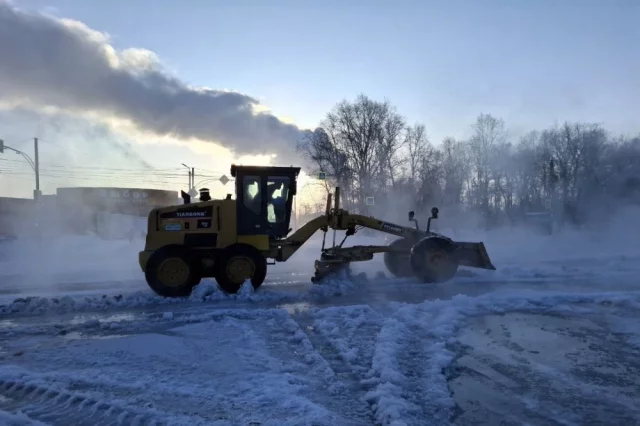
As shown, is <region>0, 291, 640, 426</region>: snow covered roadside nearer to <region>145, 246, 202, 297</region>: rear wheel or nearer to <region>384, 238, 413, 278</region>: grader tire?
<region>145, 246, 202, 297</region>: rear wheel

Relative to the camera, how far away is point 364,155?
44.4 meters

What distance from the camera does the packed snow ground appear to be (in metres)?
4.34

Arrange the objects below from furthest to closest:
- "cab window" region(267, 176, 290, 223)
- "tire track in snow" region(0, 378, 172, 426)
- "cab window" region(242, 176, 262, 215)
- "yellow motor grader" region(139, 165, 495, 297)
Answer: "cab window" region(267, 176, 290, 223) < "cab window" region(242, 176, 262, 215) < "yellow motor grader" region(139, 165, 495, 297) < "tire track in snow" region(0, 378, 172, 426)

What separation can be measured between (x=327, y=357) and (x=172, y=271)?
5.84 meters

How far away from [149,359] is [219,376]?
1.10 meters

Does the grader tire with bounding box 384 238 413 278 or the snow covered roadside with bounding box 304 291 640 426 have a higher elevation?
the grader tire with bounding box 384 238 413 278

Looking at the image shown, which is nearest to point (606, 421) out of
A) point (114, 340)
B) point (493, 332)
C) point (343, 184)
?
point (493, 332)

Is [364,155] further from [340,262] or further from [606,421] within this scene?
[606,421]

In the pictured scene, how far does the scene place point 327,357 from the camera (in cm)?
591

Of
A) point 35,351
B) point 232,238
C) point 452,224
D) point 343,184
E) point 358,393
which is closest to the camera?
point 358,393

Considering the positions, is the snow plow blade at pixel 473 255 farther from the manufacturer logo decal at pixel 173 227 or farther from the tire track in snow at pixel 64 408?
the tire track in snow at pixel 64 408

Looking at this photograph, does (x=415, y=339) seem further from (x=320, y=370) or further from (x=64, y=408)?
(x=64, y=408)

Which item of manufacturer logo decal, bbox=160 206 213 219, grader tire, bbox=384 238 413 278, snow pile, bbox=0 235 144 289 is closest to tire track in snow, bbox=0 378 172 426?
manufacturer logo decal, bbox=160 206 213 219

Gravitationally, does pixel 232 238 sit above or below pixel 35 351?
above
